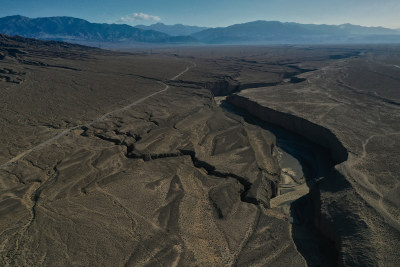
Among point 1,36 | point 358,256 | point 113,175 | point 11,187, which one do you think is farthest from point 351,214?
point 1,36

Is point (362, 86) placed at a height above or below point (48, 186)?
above

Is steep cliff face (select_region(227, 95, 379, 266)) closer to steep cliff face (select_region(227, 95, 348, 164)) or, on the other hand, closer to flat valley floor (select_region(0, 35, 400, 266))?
flat valley floor (select_region(0, 35, 400, 266))

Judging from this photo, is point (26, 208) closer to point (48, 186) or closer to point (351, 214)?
point (48, 186)

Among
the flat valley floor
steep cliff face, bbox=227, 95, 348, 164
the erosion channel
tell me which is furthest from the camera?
steep cliff face, bbox=227, 95, 348, 164

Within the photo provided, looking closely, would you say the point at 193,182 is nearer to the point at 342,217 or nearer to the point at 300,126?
the point at 342,217

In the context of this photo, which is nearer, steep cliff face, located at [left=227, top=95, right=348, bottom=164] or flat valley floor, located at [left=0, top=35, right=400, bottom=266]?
flat valley floor, located at [left=0, top=35, right=400, bottom=266]

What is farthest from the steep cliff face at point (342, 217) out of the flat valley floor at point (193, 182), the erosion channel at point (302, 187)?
the erosion channel at point (302, 187)

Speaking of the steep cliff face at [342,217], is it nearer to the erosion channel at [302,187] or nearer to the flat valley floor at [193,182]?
the flat valley floor at [193,182]

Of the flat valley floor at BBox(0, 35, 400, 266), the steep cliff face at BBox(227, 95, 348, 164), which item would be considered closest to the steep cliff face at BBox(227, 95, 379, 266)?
the flat valley floor at BBox(0, 35, 400, 266)
